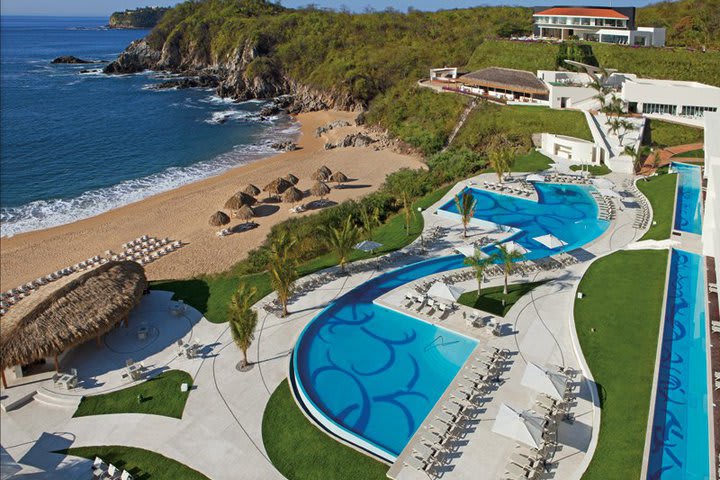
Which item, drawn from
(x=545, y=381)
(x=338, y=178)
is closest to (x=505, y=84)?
(x=338, y=178)

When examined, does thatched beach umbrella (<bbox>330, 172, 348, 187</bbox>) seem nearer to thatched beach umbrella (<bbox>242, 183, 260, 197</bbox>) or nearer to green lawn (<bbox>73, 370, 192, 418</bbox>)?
thatched beach umbrella (<bbox>242, 183, 260, 197</bbox>)

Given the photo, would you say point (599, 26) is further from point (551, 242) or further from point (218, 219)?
point (218, 219)

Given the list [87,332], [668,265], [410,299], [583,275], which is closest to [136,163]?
[87,332]

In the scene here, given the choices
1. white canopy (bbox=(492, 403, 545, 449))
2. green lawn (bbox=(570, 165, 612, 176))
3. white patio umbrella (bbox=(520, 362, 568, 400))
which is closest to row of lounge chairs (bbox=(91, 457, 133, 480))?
white canopy (bbox=(492, 403, 545, 449))

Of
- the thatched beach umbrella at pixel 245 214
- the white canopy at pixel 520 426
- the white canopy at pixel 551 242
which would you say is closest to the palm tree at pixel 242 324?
the white canopy at pixel 520 426

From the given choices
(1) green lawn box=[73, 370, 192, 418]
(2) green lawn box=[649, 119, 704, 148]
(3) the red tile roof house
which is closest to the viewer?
(1) green lawn box=[73, 370, 192, 418]

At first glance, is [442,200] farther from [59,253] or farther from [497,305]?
[59,253]

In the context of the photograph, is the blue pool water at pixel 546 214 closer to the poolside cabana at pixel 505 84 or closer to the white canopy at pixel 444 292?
the white canopy at pixel 444 292
